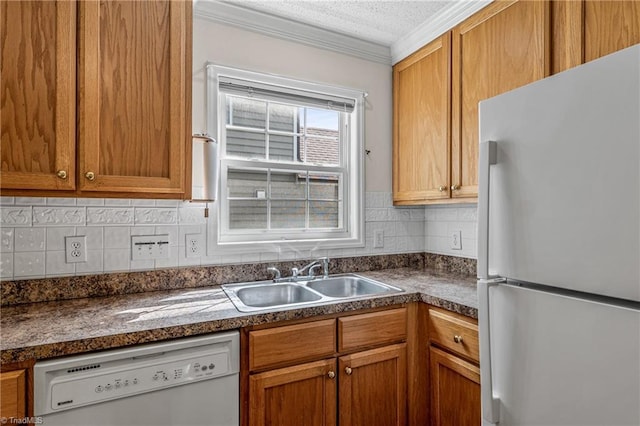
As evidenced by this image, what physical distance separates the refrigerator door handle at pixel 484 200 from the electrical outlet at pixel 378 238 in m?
1.22

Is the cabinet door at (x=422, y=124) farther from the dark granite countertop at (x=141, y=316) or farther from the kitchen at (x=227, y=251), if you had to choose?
the dark granite countertop at (x=141, y=316)

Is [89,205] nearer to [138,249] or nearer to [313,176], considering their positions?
[138,249]

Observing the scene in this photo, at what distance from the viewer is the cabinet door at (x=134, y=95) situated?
129cm

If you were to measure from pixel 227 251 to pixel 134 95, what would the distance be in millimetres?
895

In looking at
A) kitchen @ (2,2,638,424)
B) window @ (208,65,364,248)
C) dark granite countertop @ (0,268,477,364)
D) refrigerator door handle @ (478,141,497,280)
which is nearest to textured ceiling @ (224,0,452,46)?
kitchen @ (2,2,638,424)

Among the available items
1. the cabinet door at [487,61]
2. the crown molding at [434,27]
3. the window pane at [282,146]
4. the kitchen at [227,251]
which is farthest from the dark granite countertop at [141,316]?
the crown molding at [434,27]

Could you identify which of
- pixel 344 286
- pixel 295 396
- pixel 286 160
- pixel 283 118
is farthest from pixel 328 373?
pixel 283 118

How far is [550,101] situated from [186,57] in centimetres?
138

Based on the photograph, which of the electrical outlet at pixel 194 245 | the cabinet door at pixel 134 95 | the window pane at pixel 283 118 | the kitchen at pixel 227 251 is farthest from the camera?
the window pane at pixel 283 118

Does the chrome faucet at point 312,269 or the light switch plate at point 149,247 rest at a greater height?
the light switch plate at point 149,247

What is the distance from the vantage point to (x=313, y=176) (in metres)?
2.24

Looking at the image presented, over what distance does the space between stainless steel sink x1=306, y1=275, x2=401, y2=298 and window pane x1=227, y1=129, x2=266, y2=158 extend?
862 mm

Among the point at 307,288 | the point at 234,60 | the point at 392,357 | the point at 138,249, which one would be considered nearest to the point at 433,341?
the point at 392,357

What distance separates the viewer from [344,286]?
80.8 inches
